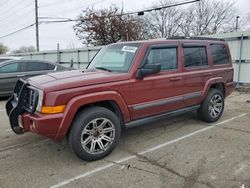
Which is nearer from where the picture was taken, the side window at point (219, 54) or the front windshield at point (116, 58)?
the front windshield at point (116, 58)

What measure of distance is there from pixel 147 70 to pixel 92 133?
1.36m

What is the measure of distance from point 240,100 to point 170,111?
458 cm

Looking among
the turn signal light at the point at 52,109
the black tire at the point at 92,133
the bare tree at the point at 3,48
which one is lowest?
the black tire at the point at 92,133

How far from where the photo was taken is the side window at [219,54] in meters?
5.87

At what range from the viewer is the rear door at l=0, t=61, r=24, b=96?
9.23 meters

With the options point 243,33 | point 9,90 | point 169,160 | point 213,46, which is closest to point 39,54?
point 9,90

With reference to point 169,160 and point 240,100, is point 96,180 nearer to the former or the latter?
point 169,160

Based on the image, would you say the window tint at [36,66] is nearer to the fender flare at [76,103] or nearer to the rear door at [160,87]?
the rear door at [160,87]

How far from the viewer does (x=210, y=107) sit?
5797mm

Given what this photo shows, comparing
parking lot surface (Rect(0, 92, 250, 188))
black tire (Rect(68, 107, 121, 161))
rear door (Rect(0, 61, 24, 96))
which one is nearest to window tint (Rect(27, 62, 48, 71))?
rear door (Rect(0, 61, 24, 96))

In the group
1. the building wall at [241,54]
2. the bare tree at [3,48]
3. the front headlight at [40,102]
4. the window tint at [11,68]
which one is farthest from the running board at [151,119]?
the bare tree at [3,48]

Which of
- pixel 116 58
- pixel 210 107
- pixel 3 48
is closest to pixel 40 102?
pixel 116 58

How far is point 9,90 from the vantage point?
9375mm

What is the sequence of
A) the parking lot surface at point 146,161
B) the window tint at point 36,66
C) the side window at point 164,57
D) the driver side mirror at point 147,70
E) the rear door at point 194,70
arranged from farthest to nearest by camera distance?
the window tint at point 36,66
the rear door at point 194,70
the side window at point 164,57
the driver side mirror at point 147,70
the parking lot surface at point 146,161
